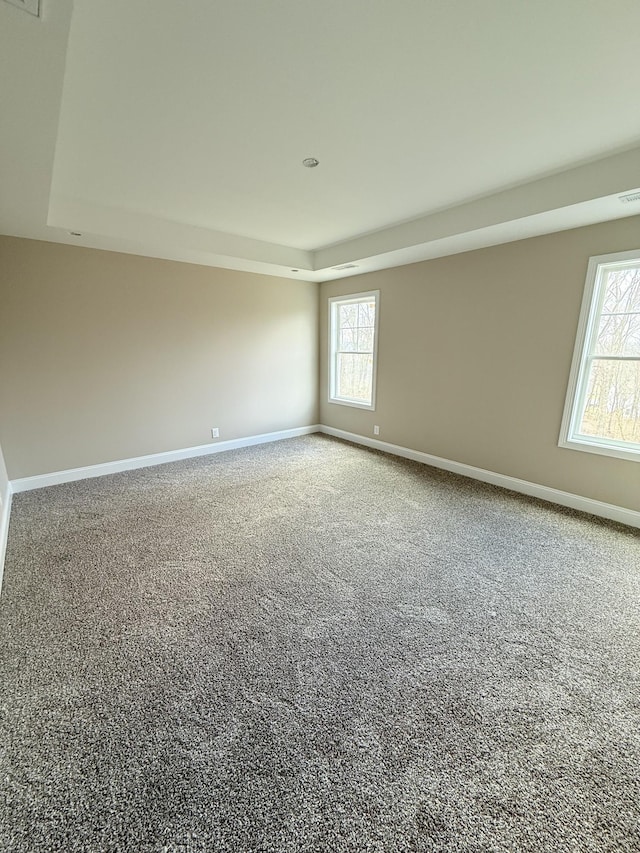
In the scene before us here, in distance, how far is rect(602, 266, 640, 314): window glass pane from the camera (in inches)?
111

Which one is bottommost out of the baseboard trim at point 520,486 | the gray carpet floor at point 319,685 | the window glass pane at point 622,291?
the gray carpet floor at point 319,685

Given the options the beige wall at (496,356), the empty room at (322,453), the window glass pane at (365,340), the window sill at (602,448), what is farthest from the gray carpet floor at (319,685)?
the window glass pane at (365,340)

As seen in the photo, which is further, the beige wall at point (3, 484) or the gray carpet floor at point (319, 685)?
the beige wall at point (3, 484)

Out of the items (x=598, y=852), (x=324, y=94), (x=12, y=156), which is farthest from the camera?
(x=12, y=156)

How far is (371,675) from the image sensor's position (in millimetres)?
1640

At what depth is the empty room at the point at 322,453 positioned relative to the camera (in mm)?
1244

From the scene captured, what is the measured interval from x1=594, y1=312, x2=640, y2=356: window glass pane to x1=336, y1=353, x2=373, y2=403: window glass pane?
8.75 ft

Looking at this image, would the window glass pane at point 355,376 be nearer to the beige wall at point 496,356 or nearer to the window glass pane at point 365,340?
the window glass pane at point 365,340

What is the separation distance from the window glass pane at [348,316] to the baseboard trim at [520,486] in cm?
178

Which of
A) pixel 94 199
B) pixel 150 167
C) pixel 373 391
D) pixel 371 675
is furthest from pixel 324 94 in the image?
pixel 373 391

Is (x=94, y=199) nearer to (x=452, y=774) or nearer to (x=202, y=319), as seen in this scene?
(x=202, y=319)

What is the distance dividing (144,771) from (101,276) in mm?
4159

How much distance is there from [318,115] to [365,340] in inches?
131

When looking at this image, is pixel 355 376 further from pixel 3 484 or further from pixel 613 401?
pixel 3 484
